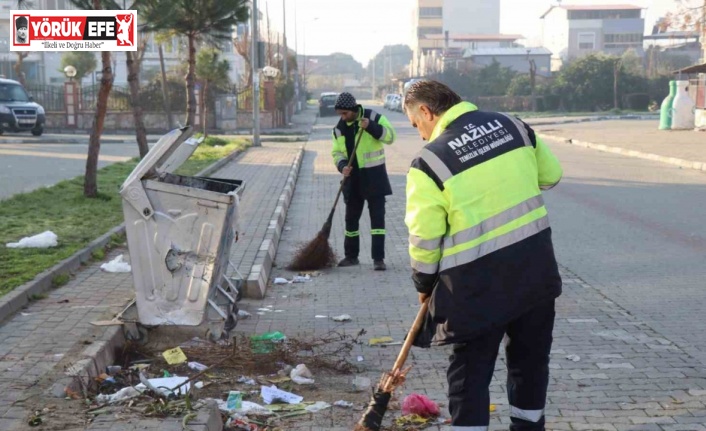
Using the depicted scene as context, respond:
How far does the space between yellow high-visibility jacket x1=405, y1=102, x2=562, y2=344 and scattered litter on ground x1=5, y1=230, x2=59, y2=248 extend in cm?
645

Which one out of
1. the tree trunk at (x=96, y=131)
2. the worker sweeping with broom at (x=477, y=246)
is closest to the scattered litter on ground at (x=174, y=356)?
the worker sweeping with broom at (x=477, y=246)

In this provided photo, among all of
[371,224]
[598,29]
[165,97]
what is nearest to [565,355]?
[371,224]

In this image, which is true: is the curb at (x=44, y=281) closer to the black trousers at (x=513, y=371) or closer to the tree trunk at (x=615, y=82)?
the black trousers at (x=513, y=371)

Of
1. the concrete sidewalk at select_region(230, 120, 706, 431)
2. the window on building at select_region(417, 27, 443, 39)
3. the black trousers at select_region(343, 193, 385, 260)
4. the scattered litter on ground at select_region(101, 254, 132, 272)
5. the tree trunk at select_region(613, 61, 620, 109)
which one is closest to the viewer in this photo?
the concrete sidewalk at select_region(230, 120, 706, 431)

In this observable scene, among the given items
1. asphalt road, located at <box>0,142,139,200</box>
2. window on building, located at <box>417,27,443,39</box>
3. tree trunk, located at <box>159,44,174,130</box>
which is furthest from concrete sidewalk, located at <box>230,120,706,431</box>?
window on building, located at <box>417,27,443,39</box>

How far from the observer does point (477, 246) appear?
3.87m

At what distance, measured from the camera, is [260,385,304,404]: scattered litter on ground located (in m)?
5.15

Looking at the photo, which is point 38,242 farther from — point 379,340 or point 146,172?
point 379,340

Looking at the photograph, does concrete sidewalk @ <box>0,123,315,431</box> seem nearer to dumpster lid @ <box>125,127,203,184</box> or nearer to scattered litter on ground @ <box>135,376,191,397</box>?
scattered litter on ground @ <box>135,376,191,397</box>

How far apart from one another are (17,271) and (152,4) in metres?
8.11

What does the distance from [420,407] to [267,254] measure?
499cm

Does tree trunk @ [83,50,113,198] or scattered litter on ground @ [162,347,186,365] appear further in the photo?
tree trunk @ [83,50,113,198]

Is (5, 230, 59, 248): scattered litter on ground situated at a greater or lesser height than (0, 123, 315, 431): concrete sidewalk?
greater

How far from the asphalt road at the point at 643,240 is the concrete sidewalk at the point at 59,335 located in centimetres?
350
